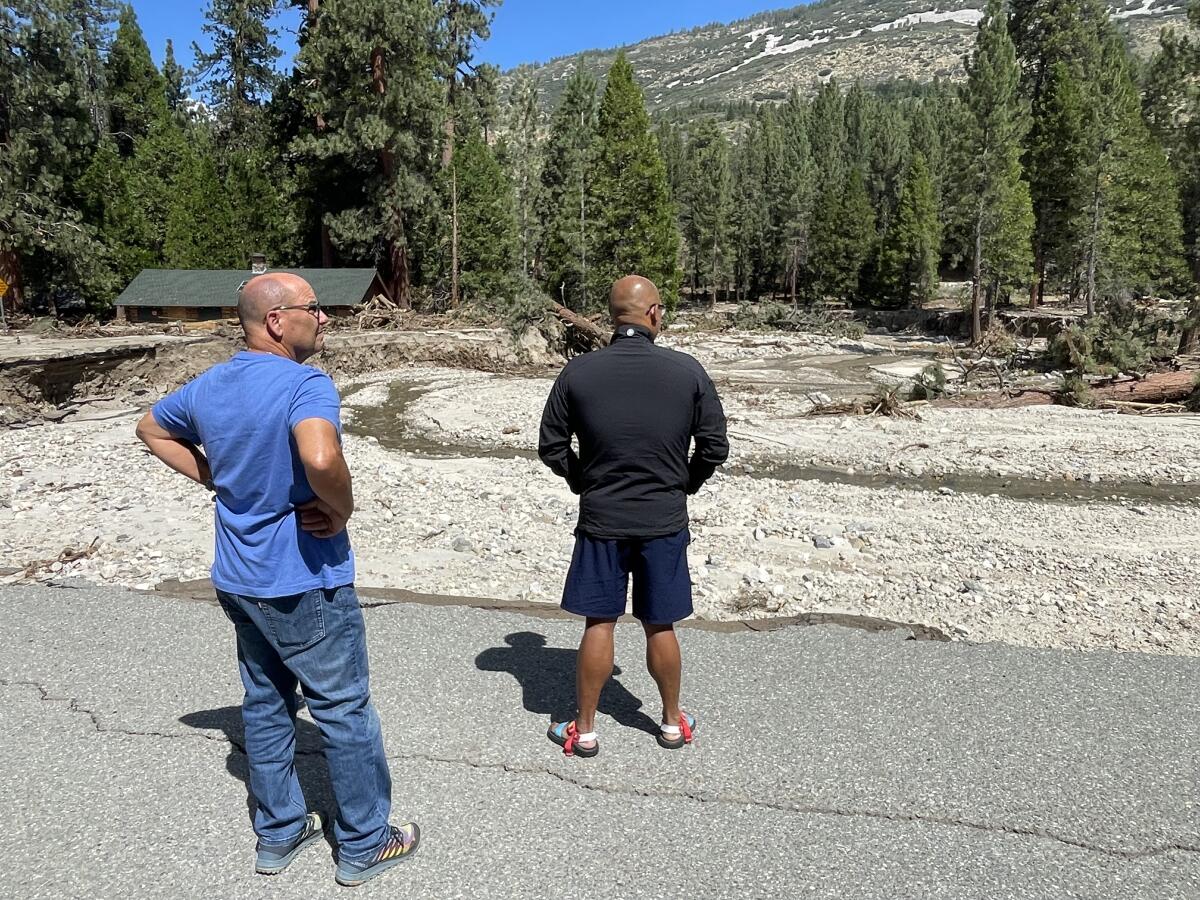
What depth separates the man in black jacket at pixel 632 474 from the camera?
133 inches

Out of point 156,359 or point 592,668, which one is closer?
point 592,668

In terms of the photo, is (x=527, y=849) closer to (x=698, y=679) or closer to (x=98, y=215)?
(x=698, y=679)

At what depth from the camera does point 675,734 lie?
3566mm

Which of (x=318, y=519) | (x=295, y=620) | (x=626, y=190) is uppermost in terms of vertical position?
(x=626, y=190)

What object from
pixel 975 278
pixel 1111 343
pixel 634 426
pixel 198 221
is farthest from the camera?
pixel 198 221

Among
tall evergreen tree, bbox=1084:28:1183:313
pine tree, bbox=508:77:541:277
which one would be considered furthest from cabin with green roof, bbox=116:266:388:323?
tall evergreen tree, bbox=1084:28:1183:313

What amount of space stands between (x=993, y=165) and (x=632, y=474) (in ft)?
107

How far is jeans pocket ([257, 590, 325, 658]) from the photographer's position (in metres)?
2.67

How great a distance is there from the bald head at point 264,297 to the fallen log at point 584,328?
2131 centimetres

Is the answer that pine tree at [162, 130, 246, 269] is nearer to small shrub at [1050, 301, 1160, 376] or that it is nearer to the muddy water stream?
the muddy water stream

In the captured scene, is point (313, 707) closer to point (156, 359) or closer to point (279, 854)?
point (279, 854)

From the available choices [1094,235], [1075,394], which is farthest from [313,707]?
[1094,235]

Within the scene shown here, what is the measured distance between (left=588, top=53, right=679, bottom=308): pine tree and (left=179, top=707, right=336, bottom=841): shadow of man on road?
32543 mm

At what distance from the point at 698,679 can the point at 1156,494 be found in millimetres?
9426
